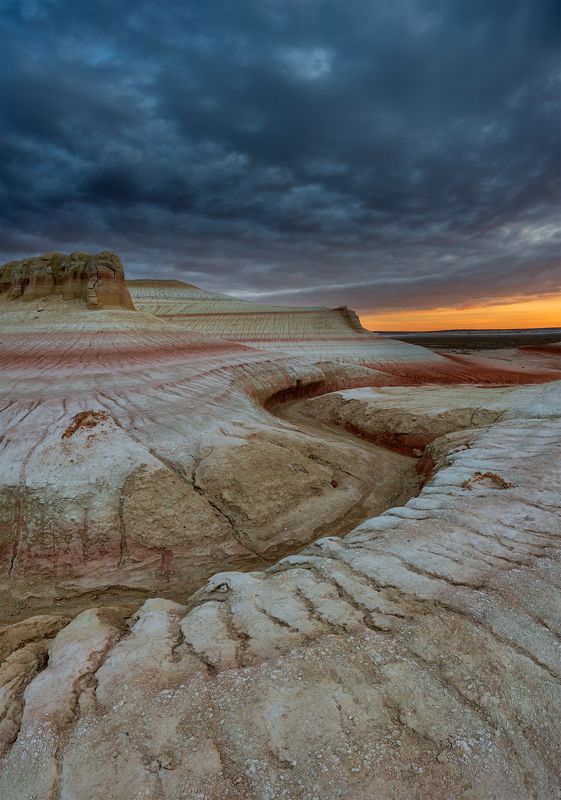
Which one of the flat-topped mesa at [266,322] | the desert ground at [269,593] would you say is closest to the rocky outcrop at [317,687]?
the desert ground at [269,593]

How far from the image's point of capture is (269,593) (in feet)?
8.63

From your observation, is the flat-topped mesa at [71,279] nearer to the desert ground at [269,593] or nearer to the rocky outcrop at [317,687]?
the desert ground at [269,593]

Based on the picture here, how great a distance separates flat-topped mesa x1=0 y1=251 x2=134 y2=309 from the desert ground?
7.72 meters

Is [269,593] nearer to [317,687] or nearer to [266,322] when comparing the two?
[317,687]

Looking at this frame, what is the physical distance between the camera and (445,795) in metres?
1.44

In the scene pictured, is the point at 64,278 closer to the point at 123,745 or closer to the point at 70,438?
the point at 70,438

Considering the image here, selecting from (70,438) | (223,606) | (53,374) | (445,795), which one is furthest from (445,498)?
(53,374)

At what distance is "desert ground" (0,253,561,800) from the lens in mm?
1586

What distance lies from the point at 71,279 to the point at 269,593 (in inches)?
641

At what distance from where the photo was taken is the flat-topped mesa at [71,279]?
15188mm

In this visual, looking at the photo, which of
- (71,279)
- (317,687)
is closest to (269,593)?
(317,687)

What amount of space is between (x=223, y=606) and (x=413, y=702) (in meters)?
1.27

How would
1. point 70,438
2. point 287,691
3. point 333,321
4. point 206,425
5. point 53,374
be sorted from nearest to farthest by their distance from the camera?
1. point 287,691
2. point 70,438
3. point 206,425
4. point 53,374
5. point 333,321

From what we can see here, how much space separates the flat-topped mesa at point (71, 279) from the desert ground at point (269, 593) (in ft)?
25.3
